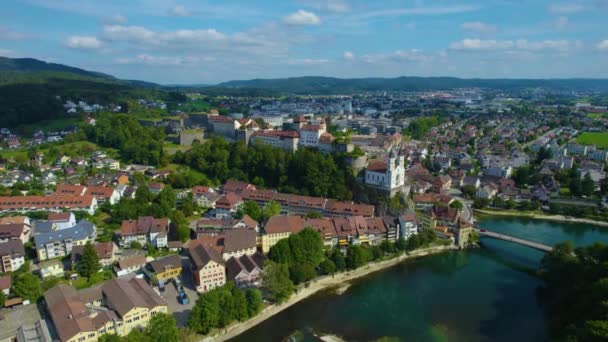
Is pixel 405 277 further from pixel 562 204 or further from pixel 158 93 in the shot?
pixel 158 93

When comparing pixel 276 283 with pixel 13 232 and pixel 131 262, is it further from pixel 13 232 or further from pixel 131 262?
pixel 13 232

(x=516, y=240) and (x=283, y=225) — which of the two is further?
(x=516, y=240)

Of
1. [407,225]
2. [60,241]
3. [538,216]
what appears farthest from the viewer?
[538,216]

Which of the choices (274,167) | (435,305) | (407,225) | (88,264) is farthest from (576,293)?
(274,167)

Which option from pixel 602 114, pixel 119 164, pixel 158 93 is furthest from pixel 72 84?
pixel 602 114

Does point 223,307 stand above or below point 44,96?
below
